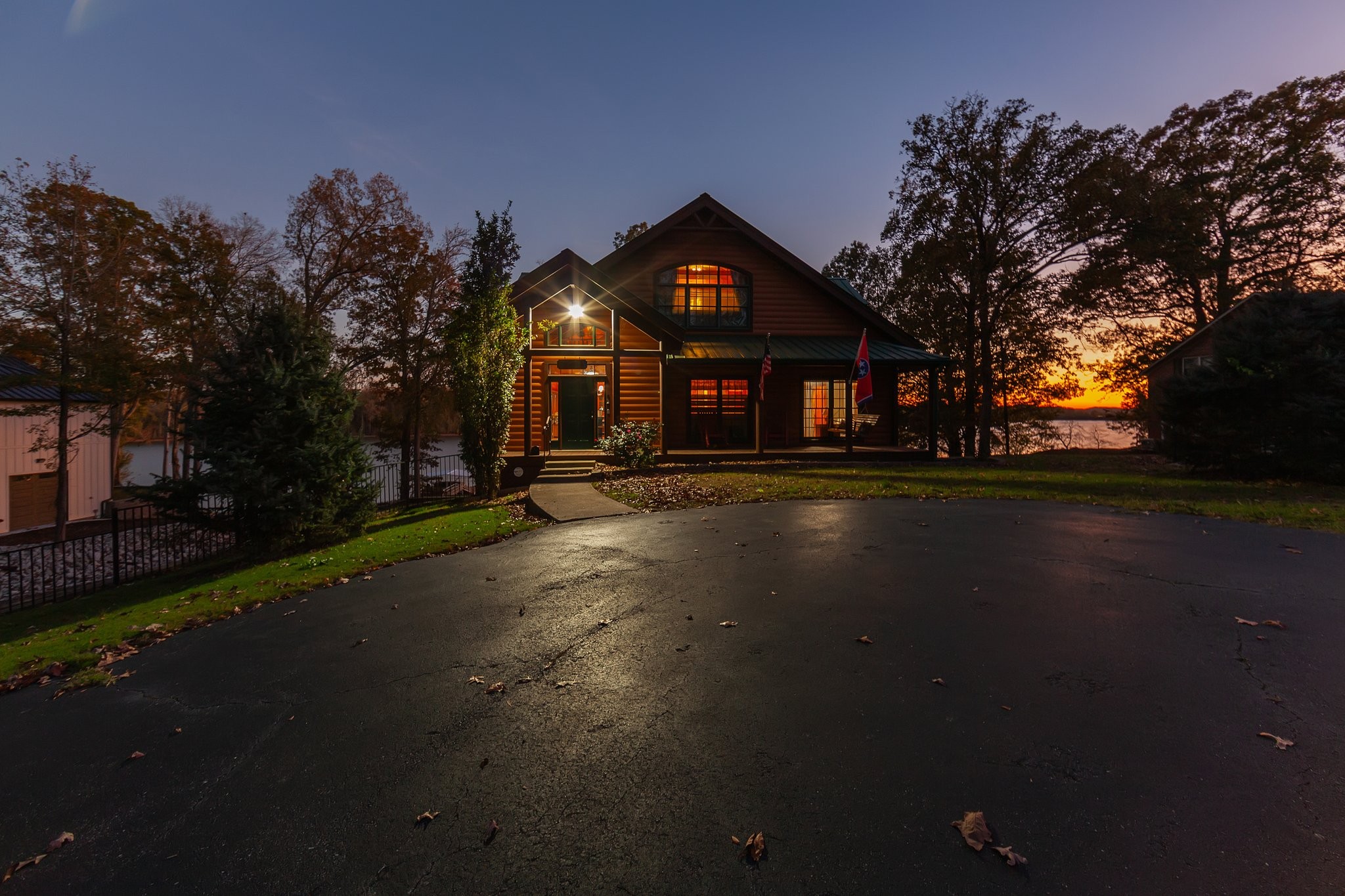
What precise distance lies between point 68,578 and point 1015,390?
39.4m

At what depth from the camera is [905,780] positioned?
304cm

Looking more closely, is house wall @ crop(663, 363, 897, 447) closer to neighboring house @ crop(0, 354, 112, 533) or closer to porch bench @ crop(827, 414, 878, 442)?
porch bench @ crop(827, 414, 878, 442)

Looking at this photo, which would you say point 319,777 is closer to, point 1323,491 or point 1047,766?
point 1047,766

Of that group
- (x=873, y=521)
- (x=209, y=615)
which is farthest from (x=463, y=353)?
(x=873, y=521)

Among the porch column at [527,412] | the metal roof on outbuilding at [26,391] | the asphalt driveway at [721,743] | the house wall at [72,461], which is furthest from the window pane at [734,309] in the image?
the house wall at [72,461]

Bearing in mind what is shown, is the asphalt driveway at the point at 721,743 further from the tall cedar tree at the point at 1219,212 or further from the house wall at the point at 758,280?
the tall cedar tree at the point at 1219,212

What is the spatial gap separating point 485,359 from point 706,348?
849 centimetres

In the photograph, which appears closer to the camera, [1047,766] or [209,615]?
[1047,766]

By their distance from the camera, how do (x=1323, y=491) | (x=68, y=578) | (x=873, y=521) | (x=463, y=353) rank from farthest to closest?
1. (x=463, y=353)
2. (x=68, y=578)
3. (x=1323, y=491)
4. (x=873, y=521)

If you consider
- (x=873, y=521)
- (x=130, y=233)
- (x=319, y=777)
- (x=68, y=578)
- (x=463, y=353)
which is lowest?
(x=68, y=578)

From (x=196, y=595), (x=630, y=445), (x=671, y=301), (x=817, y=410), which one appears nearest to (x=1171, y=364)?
(x=817, y=410)

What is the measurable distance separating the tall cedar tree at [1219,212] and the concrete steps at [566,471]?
2549cm

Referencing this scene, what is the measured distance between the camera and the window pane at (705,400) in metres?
21.6

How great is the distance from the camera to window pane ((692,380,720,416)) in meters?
21.6
